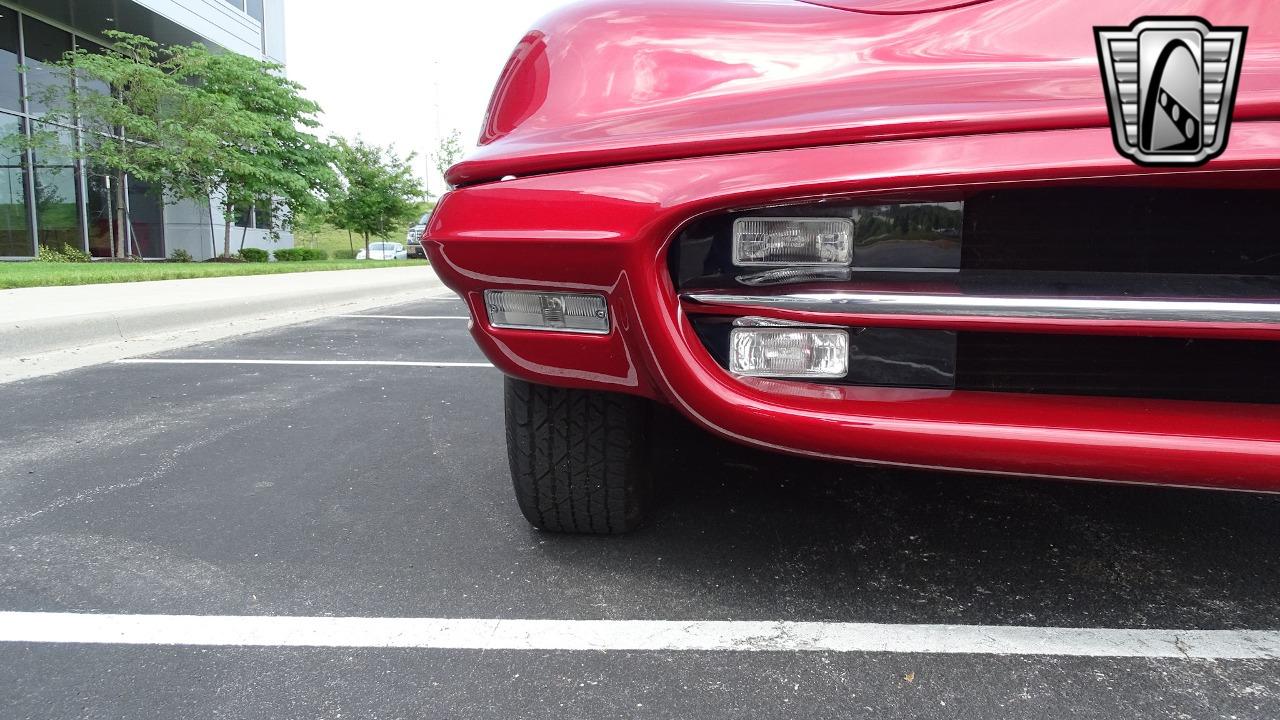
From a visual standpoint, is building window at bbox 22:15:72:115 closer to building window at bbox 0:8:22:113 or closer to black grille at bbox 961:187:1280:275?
building window at bbox 0:8:22:113

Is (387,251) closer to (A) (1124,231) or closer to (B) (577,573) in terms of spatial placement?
(B) (577,573)

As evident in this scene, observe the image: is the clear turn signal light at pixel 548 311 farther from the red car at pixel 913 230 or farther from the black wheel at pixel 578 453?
the black wheel at pixel 578 453

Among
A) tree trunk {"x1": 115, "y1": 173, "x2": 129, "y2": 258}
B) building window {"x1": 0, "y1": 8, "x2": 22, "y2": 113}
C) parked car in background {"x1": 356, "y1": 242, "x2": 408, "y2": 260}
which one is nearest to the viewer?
building window {"x1": 0, "y1": 8, "x2": 22, "y2": 113}

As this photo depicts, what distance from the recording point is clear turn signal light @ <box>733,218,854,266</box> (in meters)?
1.34

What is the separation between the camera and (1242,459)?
116 cm

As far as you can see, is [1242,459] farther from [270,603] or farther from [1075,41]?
[270,603]

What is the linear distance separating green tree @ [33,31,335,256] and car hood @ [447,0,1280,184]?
16.2 metres

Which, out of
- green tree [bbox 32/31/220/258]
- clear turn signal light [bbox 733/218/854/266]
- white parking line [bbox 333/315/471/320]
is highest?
green tree [bbox 32/31/220/258]

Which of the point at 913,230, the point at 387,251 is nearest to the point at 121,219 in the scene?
the point at 387,251

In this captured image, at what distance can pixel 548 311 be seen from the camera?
4.70 feet

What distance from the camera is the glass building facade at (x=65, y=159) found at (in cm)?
1427

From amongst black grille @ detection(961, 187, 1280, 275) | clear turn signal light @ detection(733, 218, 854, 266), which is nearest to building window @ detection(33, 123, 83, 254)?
clear turn signal light @ detection(733, 218, 854, 266)

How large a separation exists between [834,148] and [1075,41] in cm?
41

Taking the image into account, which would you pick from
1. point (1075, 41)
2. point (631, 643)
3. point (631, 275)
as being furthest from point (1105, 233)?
point (631, 643)
